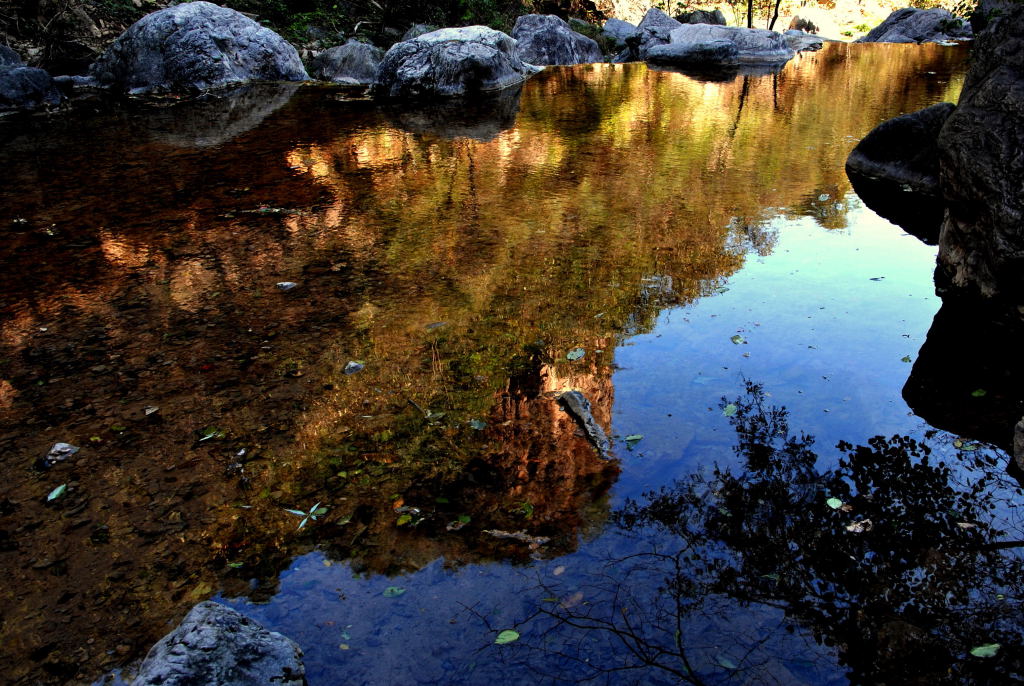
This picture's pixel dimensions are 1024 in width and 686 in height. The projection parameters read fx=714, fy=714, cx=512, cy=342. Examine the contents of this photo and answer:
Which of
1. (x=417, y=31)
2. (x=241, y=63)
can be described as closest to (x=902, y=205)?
(x=241, y=63)

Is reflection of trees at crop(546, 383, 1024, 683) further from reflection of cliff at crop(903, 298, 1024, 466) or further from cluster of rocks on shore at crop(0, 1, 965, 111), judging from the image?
cluster of rocks on shore at crop(0, 1, 965, 111)

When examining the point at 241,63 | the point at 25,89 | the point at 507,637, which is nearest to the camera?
the point at 507,637

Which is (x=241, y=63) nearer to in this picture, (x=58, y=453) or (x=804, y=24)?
(x=58, y=453)

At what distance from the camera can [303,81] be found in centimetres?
1722

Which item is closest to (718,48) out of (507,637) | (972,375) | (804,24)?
(804,24)

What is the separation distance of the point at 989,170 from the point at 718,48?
18040 millimetres

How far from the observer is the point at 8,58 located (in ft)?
49.2

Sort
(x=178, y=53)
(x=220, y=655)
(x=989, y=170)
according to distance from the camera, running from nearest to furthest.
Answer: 1. (x=220, y=655)
2. (x=989, y=170)
3. (x=178, y=53)

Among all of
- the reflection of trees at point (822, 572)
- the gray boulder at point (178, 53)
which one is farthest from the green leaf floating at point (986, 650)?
the gray boulder at point (178, 53)

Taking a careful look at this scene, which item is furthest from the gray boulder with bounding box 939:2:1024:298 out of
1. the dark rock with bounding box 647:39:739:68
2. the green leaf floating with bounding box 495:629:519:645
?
the dark rock with bounding box 647:39:739:68

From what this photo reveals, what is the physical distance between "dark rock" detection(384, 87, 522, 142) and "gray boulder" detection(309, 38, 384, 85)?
3.43 m

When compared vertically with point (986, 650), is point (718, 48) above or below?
below

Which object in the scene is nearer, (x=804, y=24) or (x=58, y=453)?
(x=58, y=453)

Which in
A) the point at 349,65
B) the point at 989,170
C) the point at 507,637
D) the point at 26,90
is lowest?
the point at 507,637
